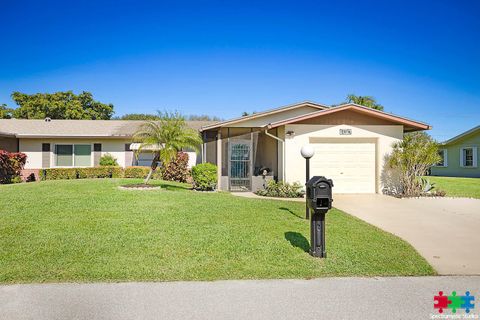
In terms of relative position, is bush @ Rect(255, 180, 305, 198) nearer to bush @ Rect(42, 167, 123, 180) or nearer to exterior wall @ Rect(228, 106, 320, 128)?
exterior wall @ Rect(228, 106, 320, 128)

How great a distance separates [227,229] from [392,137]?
9826mm

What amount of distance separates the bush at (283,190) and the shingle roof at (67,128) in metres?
10.6

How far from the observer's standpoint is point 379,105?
24.5m

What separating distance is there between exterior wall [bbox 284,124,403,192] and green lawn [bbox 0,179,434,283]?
4.22 metres

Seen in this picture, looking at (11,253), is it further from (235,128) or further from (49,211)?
(235,128)

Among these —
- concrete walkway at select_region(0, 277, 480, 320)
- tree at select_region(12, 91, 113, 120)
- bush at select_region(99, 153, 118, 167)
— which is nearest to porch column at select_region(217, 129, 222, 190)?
bush at select_region(99, 153, 118, 167)

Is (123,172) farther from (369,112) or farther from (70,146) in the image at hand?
(369,112)

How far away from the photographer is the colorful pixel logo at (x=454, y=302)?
360 centimetres

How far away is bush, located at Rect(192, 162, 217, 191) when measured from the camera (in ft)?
45.0

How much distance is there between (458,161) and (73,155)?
1123 inches

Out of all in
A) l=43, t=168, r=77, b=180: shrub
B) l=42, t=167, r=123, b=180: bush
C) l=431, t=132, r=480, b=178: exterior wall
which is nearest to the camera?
l=43, t=168, r=77, b=180: shrub

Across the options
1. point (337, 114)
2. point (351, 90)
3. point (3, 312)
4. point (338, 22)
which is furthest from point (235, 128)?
point (351, 90)

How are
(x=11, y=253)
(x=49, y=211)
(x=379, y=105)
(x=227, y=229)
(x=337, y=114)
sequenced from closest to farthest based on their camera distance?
(x=11, y=253) → (x=227, y=229) → (x=49, y=211) → (x=337, y=114) → (x=379, y=105)

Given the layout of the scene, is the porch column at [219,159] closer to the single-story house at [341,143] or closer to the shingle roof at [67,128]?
the single-story house at [341,143]
